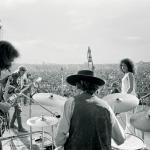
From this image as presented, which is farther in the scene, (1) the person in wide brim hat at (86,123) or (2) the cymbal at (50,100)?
(2) the cymbal at (50,100)

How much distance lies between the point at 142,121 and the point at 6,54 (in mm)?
1564

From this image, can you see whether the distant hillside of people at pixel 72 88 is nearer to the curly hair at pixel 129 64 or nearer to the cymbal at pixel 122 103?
the cymbal at pixel 122 103

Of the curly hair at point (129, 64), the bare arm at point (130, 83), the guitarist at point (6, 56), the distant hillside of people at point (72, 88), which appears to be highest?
the guitarist at point (6, 56)

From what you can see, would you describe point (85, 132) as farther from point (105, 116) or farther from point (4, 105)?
point (4, 105)

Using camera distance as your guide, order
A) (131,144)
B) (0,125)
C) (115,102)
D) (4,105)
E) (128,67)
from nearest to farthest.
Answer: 1. (4,105)
2. (0,125)
3. (131,144)
4. (115,102)
5. (128,67)

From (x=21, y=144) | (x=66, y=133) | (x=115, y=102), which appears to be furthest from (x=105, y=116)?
(x=21, y=144)

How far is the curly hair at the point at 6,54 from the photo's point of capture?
2.14m

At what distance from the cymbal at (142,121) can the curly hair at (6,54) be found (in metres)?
1.45

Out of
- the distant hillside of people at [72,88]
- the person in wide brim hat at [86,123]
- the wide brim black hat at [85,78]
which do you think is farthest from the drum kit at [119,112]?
the wide brim black hat at [85,78]

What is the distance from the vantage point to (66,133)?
227 cm

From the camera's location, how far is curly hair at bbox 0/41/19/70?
2.14m

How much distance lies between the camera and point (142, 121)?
2.75 m

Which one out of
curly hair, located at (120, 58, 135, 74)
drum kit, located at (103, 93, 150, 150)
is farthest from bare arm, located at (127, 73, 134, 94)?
drum kit, located at (103, 93, 150, 150)

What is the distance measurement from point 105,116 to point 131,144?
3.40 feet
